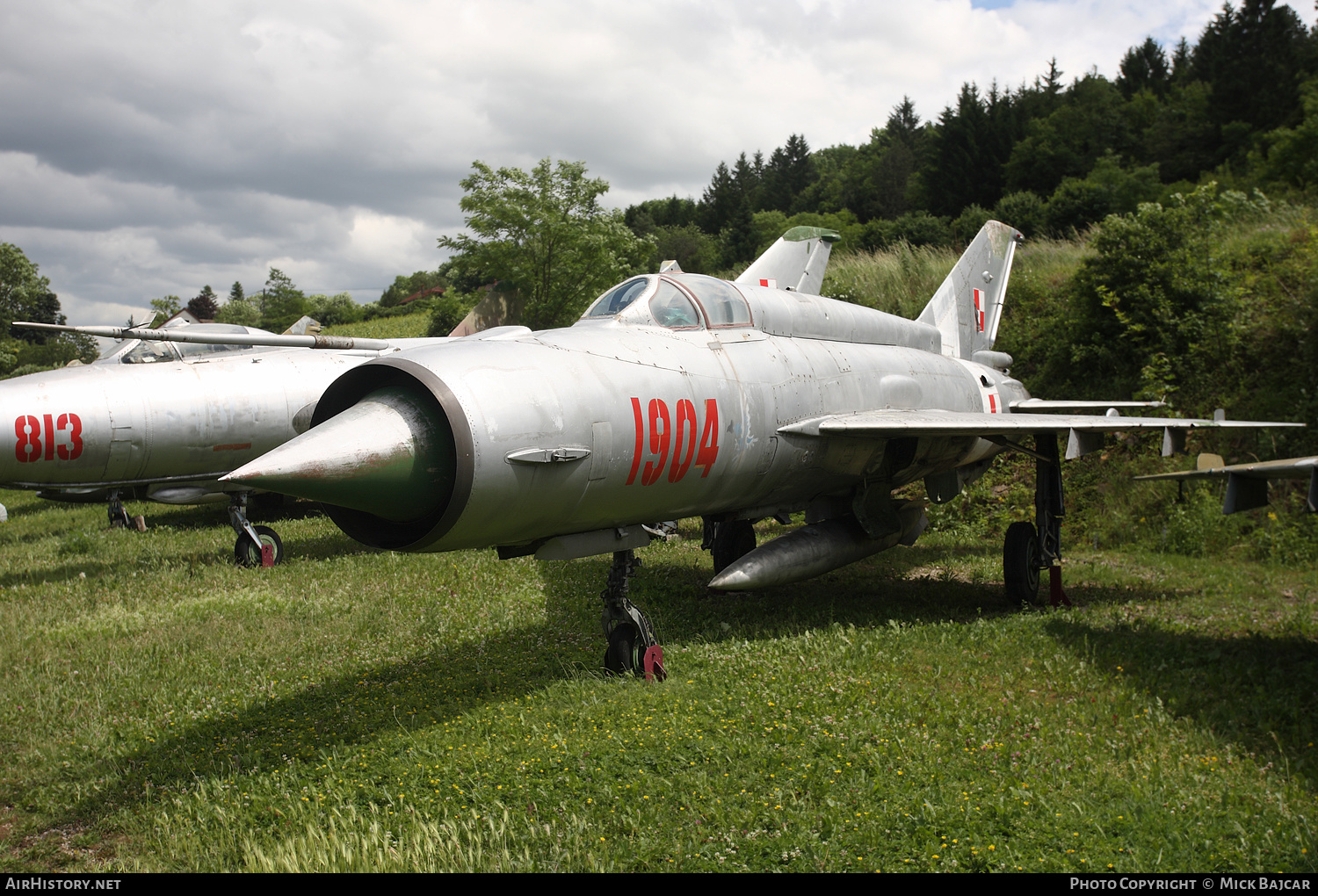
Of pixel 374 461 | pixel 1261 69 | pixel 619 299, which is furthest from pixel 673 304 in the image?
pixel 1261 69

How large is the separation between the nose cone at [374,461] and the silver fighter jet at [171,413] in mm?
4884

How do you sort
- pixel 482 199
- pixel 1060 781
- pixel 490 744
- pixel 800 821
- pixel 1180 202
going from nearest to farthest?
1. pixel 800 821
2. pixel 1060 781
3. pixel 490 744
4. pixel 1180 202
5. pixel 482 199

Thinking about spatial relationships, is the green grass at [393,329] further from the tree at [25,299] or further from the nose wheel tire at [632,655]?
the nose wheel tire at [632,655]

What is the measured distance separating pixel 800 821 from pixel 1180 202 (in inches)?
514

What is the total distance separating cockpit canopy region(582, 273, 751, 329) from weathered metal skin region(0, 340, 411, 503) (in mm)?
4611

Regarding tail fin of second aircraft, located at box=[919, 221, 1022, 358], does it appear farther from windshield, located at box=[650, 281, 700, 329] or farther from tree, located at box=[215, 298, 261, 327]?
tree, located at box=[215, 298, 261, 327]

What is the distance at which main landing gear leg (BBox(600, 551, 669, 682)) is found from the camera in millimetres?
6113

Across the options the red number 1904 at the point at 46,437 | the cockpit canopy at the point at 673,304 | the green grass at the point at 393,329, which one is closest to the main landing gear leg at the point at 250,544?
the red number 1904 at the point at 46,437

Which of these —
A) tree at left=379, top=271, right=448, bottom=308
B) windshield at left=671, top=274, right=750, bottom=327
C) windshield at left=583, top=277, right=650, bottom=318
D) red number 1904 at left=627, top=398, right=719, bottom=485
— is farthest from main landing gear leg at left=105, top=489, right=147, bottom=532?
tree at left=379, top=271, right=448, bottom=308

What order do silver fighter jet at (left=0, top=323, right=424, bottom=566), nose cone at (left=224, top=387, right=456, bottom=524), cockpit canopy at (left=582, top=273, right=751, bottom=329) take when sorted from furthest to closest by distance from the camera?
1. silver fighter jet at (left=0, top=323, right=424, bottom=566)
2. cockpit canopy at (left=582, top=273, right=751, bottom=329)
3. nose cone at (left=224, top=387, right=456, bottom=524)

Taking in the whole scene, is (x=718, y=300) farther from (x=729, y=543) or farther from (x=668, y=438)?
(x=729, y=543)

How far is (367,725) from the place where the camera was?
5.49 meters

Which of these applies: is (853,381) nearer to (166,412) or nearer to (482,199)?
(166,412)

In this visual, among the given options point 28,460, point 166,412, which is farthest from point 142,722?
point 166,412
